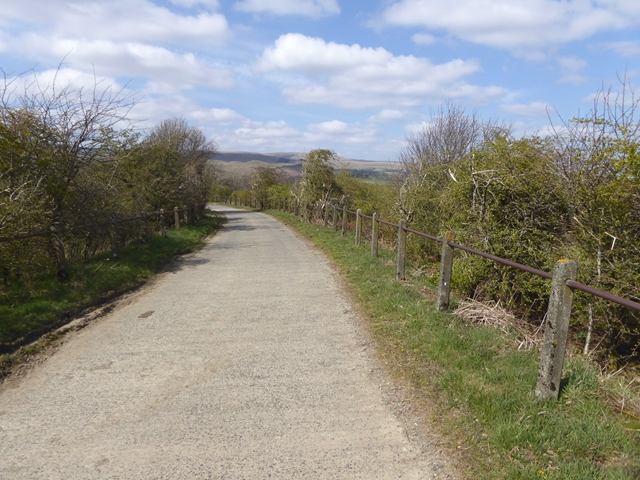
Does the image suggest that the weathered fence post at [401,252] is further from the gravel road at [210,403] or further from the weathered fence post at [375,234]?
the weathered fence post at [375,234]

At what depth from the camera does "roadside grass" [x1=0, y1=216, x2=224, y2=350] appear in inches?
243

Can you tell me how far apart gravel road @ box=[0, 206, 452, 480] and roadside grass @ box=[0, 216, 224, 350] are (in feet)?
2.27

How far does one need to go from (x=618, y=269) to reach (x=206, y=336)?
5976 millimetres

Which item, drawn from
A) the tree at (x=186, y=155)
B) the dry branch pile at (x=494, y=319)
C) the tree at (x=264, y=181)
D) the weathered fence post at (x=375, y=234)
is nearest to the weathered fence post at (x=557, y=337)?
the dry branch pile at (x=494, y=319)

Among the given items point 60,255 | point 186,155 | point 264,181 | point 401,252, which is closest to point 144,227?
point 60,255

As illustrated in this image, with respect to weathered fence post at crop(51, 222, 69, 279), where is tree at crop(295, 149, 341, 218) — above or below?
above

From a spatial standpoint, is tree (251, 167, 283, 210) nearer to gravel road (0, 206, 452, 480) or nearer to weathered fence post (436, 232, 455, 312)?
gravel road (0, 206, 452, 480)

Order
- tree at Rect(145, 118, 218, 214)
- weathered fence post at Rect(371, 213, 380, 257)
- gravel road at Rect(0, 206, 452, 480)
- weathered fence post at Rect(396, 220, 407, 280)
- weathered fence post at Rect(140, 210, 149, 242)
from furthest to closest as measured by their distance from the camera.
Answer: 1. tree at Rect(145, 118, 218, 214)
2. weathered fence post at Rect(140, 210, 149, 242)
3. weathered fence post at Rect(371, 213, 380, 257)
4. weathered fence post at Rect(396, 220, 407, 280)
5. gravel road at Rect(0, 206, 452, 480)

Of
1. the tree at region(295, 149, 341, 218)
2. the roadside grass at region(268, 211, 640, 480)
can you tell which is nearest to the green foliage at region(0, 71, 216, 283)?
the roadside grass at region(268, 211, 640, 480)

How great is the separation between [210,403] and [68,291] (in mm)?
5377

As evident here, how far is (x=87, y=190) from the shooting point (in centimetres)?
1030

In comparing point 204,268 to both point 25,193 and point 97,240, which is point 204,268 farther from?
point 25,193

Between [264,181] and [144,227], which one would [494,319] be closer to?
[144,227]

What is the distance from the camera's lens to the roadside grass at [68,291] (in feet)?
20.3
